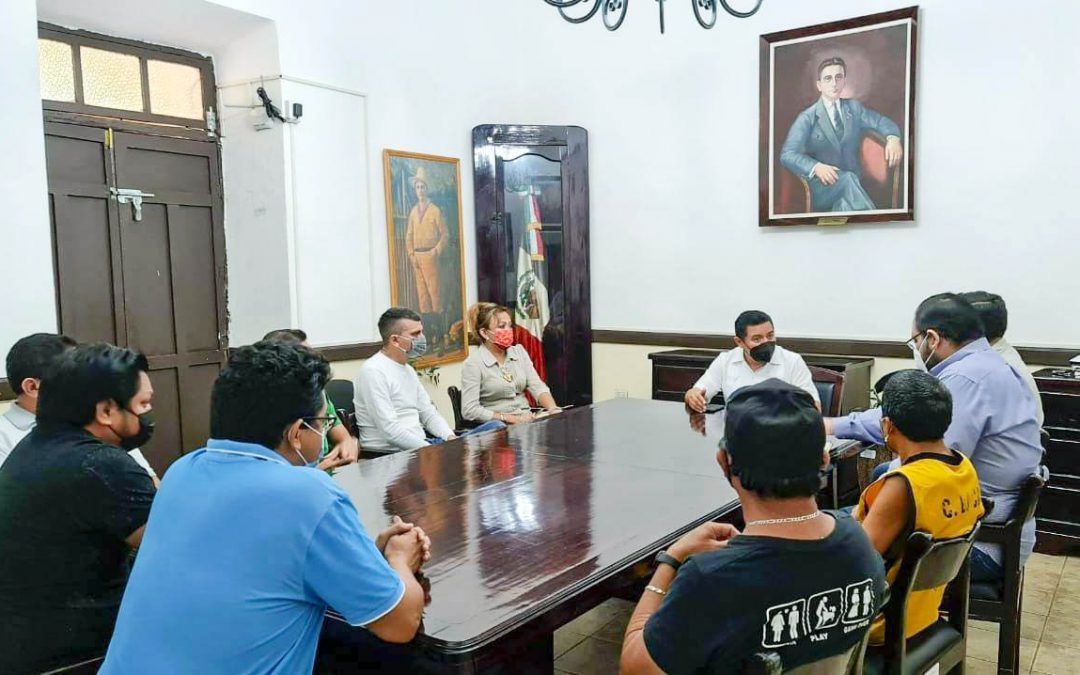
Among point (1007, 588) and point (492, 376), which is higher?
point (492, 376)

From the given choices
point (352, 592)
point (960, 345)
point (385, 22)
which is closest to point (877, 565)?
point (352, 592)

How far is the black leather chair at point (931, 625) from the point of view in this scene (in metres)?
1.69

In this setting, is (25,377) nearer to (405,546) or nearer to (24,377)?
(24,377)

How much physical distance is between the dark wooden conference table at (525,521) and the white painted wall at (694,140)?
2.13 meters

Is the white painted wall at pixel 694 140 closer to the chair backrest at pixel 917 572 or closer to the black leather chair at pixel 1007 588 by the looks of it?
the black leather chair at pixel 1007 588

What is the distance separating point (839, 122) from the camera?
479cm

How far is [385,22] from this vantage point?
5.28 metres

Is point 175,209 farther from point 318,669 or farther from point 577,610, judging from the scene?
point 577,610

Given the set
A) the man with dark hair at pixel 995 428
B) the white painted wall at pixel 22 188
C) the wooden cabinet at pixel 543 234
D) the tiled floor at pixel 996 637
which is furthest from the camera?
the wooden cabinet at pixel 543 234

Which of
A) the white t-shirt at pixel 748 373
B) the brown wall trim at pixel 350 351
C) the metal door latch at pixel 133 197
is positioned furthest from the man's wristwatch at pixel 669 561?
the metal door latch at pixel 133 197

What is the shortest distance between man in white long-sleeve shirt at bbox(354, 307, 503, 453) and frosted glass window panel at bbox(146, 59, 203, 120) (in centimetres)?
209

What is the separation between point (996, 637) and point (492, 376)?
98.5 inches

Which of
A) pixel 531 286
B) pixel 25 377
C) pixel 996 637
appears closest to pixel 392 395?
pixel 25 377

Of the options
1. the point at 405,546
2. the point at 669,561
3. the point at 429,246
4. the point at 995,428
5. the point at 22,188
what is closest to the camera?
the point at 669,561
